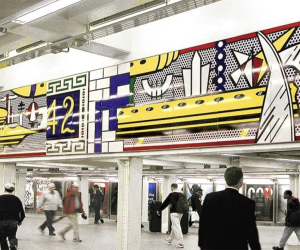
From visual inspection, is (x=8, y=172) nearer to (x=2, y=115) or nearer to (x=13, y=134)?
(x=13, y=134)

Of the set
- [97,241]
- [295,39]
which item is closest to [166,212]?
[97,241]

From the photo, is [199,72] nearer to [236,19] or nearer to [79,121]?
[236,19]

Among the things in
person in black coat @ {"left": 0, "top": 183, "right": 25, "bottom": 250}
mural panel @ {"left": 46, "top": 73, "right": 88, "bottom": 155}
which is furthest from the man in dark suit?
mural panel @ {"left": 46, "top": 73, "right": 88, "bottom": 155}

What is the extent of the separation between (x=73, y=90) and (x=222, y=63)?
15.2ft

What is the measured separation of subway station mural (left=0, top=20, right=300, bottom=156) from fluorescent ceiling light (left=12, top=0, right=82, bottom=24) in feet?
9.64

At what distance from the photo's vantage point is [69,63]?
13656 mm

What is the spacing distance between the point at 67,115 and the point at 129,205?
301 cm

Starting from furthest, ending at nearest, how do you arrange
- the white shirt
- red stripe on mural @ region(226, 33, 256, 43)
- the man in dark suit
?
the white shirt → red stripe on mural @ region(226, 33, 256, 43) → the man in dark suit

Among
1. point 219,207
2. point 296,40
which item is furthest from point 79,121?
point 219,207

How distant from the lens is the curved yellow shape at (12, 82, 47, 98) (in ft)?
45.6

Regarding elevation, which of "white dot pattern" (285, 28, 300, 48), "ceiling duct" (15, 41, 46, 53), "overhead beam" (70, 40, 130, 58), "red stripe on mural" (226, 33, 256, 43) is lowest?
"white dot pattern" (285, 28, 300, 48)

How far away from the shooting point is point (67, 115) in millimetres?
12875

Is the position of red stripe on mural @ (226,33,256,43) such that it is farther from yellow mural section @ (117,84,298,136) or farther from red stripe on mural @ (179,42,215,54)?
yellow mural section @ (117,84,298,136)

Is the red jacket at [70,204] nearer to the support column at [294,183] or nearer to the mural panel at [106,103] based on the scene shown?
the mural panel at [106,103]
